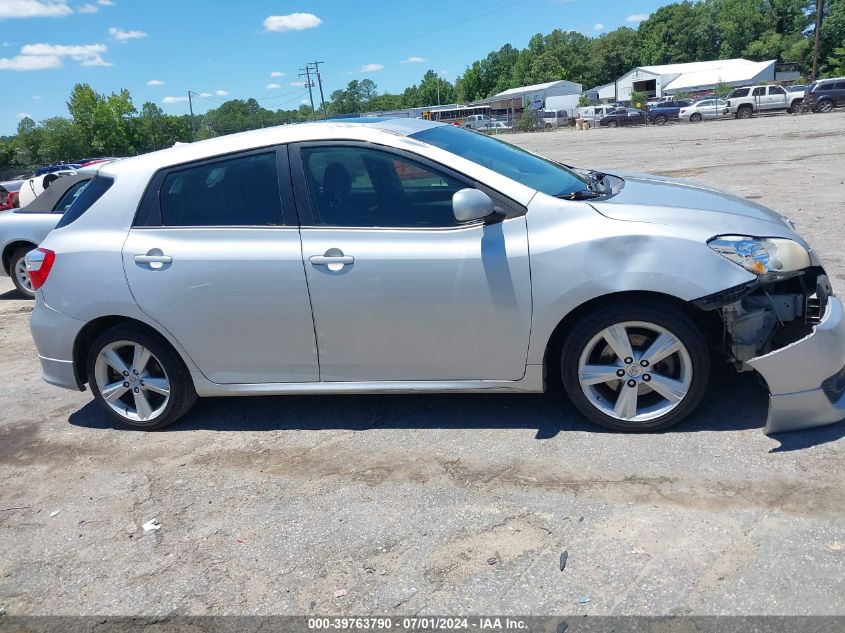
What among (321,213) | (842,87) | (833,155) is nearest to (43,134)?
(842,87)

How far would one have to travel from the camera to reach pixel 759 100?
139ft

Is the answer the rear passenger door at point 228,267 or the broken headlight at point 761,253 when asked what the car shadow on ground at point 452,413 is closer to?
the rear passenger door at point 228,267

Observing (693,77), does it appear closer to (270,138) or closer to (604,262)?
(270,138)

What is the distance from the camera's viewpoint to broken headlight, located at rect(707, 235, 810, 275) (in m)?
3.53

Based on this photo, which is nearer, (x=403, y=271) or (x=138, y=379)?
(x=403, y=271)

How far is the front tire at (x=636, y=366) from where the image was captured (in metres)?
3.64

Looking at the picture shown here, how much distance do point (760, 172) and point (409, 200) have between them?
1276 cm

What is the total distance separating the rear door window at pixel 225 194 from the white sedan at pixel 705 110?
4591cm

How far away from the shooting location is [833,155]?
16.4 meters

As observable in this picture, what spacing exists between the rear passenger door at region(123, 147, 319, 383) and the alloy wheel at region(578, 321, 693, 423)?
5.28ft

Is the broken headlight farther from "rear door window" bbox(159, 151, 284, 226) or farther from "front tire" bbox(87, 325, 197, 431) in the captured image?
"front tire" bbox(87, 325, 197, 431)

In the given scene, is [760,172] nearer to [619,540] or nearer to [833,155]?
[833,155]

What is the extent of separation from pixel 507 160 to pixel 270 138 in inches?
57.3

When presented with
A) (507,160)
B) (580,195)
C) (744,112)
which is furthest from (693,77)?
(580,195)
